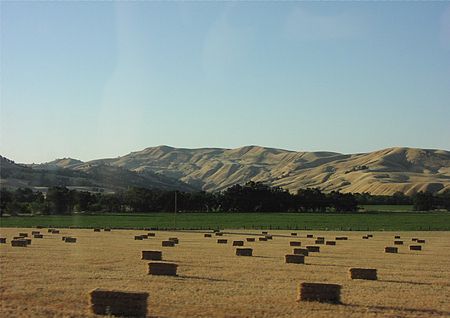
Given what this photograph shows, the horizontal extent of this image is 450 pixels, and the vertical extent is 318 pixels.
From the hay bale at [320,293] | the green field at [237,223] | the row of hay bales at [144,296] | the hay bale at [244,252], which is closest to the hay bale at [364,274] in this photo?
the row of hay bales at [144,296]

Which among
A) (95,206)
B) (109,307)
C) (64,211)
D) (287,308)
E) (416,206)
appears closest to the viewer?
(109,307)

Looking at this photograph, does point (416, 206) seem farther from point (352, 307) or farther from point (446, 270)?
point (352, 307)

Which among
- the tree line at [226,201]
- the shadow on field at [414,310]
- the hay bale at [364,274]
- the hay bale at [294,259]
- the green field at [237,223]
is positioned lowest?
the shadow on field at [414,310]

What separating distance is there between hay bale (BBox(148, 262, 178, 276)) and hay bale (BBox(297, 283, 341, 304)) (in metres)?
6.76

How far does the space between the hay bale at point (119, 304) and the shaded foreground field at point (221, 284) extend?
0.36m

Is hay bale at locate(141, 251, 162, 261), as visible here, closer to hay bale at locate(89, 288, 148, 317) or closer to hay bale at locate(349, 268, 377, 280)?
hay bale at locate(349, 268, 377, 280)

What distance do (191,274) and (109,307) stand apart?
8.65m

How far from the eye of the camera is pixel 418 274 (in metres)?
27.2

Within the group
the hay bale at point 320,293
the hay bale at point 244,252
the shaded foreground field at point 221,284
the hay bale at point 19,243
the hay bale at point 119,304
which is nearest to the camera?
the hay bale at point 119,304

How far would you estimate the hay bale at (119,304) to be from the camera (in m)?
16.6

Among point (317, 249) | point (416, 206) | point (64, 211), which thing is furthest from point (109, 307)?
point (416, 206)

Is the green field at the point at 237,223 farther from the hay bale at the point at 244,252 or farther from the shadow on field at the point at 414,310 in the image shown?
the shadow on field at the point at 414,310

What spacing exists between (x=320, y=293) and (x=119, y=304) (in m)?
5.72

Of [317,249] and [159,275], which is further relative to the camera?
[317,249]
